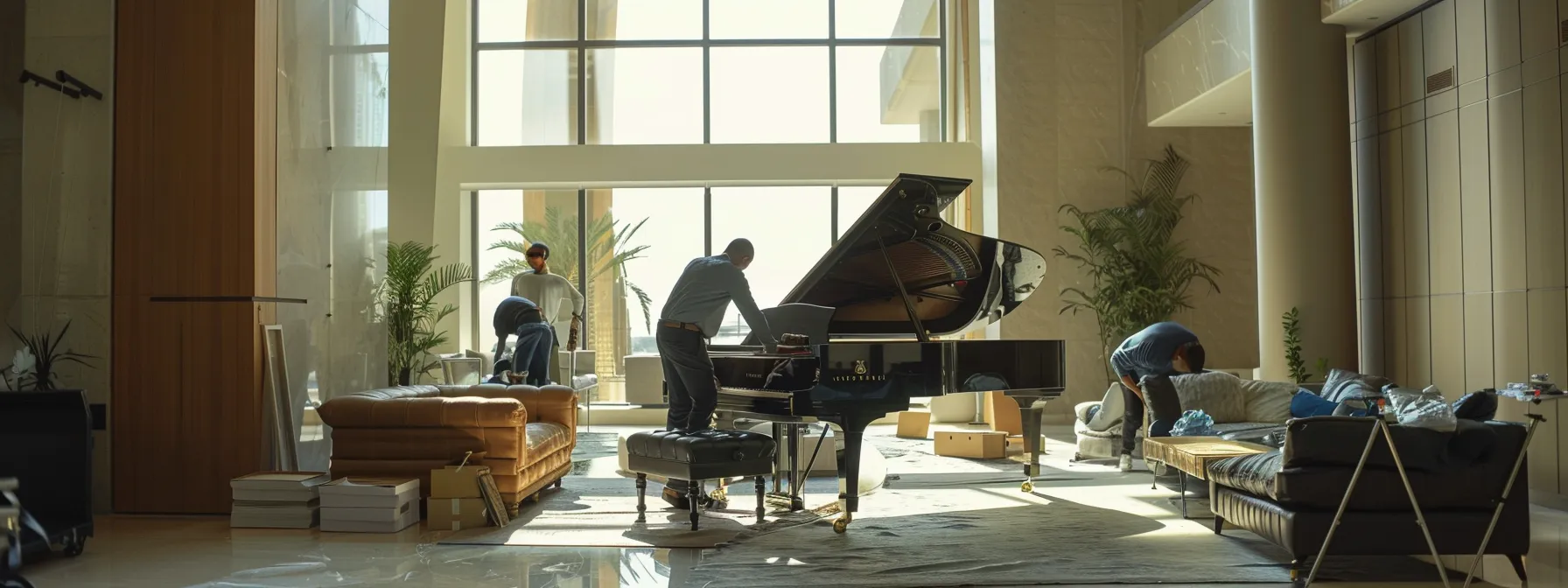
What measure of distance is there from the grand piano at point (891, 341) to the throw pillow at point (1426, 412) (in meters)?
1.98

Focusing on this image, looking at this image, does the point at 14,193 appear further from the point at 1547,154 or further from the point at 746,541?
the point at 1547,154

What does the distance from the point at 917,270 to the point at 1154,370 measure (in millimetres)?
2005

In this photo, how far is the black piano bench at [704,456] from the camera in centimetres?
525

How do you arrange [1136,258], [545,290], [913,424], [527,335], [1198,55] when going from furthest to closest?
1. [1136,258]
2. [913,424]
3. [1198,55]
4. [545,290]
5. [527,335]

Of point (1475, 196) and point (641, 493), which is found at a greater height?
point (1475, 196)

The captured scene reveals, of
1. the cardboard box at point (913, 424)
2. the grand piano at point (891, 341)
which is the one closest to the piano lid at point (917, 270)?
the grand piano at point (891, 341)

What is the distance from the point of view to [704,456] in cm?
525

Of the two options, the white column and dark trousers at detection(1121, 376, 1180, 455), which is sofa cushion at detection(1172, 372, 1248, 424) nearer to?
dark trousers at detection(1121, 376, 1180, 455)

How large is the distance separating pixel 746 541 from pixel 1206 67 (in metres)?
6.54

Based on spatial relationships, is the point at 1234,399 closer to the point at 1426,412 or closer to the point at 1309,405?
the point at 1309,405

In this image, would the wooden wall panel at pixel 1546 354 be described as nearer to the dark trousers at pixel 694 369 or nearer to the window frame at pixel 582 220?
the dark trousers at pixel 694 369

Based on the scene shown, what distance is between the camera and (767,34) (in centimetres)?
1285

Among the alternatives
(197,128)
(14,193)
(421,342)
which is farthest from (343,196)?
(421,342)

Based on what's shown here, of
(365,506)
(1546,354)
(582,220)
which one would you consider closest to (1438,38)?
(1546,354)
